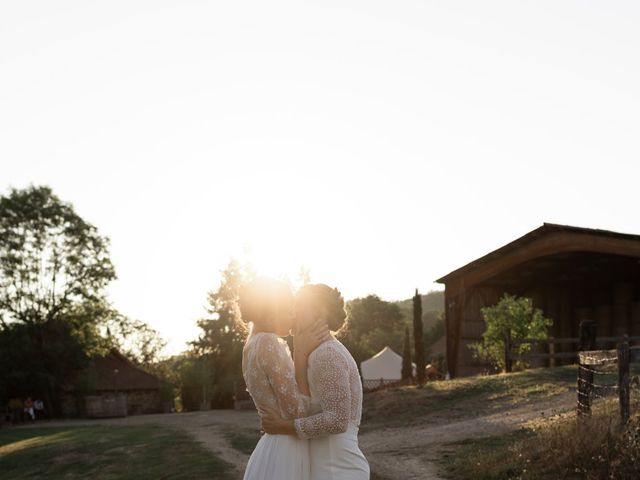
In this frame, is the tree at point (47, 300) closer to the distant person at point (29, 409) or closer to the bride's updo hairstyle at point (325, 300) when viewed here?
the distant person at point (29, 409)

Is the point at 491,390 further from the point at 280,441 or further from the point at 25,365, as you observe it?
the point at 25,365

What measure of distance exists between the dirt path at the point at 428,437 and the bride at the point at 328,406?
9.20m

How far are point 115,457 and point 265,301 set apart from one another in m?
19.2

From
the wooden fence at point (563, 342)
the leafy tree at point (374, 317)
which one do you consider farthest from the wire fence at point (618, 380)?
the leafy tree at point (374, 317)

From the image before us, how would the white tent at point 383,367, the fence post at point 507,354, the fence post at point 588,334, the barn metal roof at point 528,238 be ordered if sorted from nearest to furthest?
the fence post at point 588,334 < the fence post at point 507,354 < the barn metal roof at point 528,238 < the white tent at point 383,367

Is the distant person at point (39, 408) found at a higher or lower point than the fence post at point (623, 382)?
lower

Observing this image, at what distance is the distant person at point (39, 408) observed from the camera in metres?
53.1

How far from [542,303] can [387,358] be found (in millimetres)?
21260

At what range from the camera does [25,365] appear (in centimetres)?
A: 5094

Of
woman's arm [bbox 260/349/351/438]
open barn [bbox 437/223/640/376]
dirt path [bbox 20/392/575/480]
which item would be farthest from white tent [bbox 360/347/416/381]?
woman's arm [bbox 260/349/351/438]

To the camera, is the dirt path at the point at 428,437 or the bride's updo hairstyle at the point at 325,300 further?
the dirt path at the point at 428,437

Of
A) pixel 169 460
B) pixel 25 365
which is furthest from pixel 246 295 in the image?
pixel 25 365

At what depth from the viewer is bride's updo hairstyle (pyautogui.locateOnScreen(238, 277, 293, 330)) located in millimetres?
5668

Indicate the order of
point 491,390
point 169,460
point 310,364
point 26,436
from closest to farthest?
1. point 310,364
2. point 169,460
3. point 491,390
4. point 26,436
